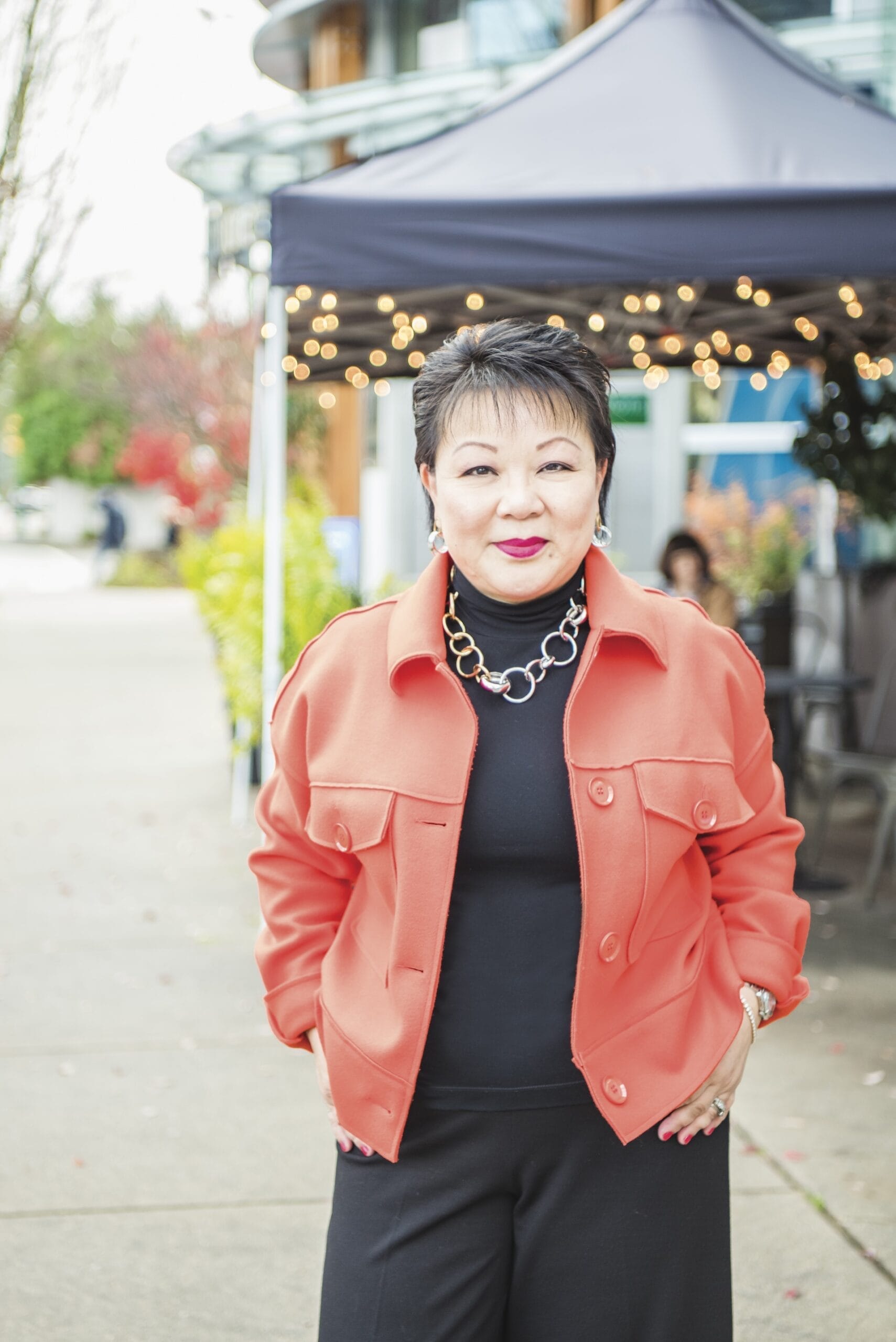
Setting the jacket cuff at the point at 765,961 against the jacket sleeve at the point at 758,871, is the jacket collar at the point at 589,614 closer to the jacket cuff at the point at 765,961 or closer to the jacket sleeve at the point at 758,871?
the jacket sleeve at the point at 758,871

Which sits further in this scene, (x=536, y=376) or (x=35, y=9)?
(x=35, y=9)

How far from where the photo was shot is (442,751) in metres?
1.98

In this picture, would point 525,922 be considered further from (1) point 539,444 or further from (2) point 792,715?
(2) point 792,715

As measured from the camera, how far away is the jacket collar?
6.57 feet

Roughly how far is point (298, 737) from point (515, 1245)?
0.73 metres

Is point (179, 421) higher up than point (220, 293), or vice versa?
point (220, 293)

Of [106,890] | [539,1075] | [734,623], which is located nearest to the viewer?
[539,1075]

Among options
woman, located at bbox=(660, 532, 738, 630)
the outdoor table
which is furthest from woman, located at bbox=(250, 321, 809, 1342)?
woman, located at bbox=(660, 532, 738, 630)

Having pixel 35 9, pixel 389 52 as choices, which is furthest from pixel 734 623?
pixel 389 52

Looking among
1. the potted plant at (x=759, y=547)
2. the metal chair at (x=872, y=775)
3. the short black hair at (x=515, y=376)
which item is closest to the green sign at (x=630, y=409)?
the potted plant at (x=759, y=547)

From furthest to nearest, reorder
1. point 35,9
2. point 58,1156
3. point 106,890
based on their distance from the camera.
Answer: point 35,9 → point 106,890 → point 58,1156

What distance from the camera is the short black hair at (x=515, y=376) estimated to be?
198 cm

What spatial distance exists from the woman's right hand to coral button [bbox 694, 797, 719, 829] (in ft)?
1.96

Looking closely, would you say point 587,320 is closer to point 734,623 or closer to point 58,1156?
point 734,623
